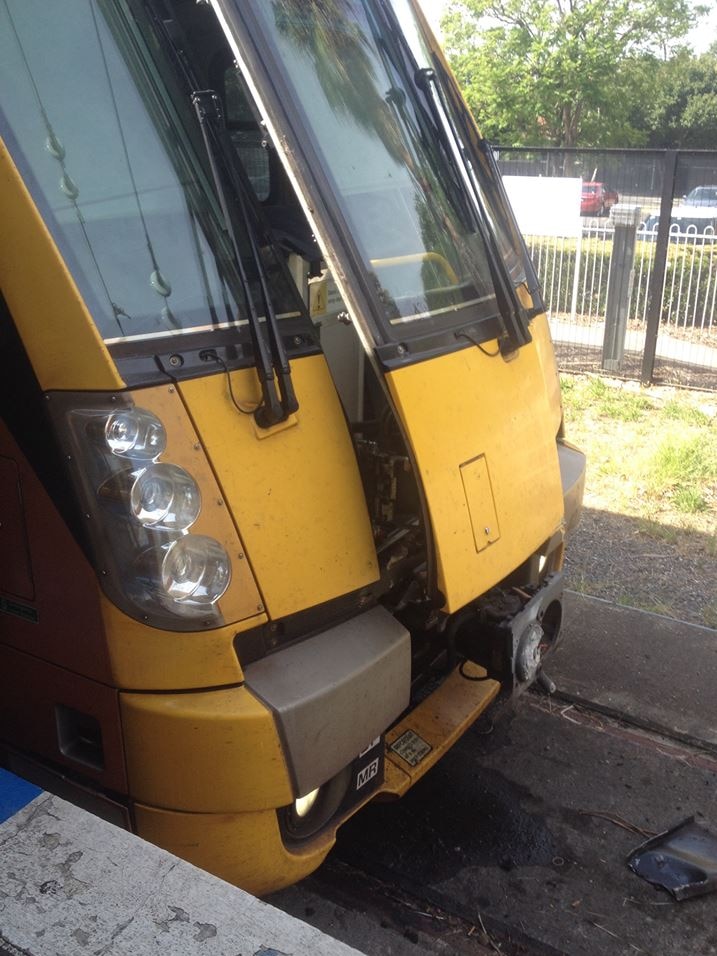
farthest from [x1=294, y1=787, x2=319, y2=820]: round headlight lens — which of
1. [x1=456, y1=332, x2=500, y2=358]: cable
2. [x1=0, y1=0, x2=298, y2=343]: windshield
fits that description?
[x1=456, y1=332, x2=500, y2=358]: cable

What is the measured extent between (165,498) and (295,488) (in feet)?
1.22

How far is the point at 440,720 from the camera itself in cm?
303

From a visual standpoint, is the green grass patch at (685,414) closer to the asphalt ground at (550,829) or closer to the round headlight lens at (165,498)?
the asphalt ground at (550,829)

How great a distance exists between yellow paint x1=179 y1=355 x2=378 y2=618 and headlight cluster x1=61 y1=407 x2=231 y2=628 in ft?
0.39

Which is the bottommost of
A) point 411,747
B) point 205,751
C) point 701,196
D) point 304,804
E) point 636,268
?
point 411,747

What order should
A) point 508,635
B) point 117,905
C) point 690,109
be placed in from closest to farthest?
1. point 117,905
2. point 508,635
3. point 690,109

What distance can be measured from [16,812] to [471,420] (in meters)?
1.59

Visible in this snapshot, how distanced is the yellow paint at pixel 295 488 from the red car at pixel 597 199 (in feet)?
21.2

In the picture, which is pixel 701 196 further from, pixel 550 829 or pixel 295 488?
pixel 295 488

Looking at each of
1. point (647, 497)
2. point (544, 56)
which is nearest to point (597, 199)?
point (647, 497)

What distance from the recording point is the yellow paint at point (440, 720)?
2791mm

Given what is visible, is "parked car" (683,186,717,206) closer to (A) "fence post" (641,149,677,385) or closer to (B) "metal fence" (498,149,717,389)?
(B) "metal fence" (498,149,717,389)

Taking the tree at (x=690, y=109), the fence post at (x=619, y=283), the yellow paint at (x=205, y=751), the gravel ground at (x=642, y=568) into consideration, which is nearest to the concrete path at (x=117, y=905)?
the yellow paint at (x=205, y=751)

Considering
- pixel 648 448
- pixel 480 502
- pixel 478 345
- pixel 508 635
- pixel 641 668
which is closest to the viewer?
pixel 480 502
